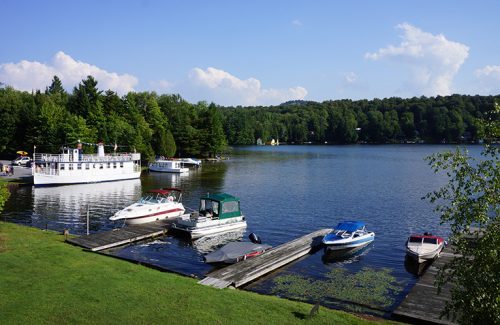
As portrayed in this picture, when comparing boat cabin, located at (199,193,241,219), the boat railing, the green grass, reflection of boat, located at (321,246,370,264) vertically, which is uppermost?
the boat railing

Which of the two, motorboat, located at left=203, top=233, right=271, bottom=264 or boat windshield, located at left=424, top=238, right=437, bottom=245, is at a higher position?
boat windshield, located at left=424, top=238, right=437, bottom=245

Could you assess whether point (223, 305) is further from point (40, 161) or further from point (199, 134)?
point (199, 134)

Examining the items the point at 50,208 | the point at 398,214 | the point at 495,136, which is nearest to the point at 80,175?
the point at 50,208

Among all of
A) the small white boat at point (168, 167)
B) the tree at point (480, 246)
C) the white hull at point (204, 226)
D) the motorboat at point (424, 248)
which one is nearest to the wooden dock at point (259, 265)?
the motorboat at point (424, 248)

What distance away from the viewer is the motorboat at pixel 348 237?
112 feet

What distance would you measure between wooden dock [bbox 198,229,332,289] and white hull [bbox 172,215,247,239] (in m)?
7.60

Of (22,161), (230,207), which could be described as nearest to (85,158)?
(22,161)

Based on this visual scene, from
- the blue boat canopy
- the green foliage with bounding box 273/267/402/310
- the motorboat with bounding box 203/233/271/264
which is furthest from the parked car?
the green foliage with bounding box 273/267/402/310

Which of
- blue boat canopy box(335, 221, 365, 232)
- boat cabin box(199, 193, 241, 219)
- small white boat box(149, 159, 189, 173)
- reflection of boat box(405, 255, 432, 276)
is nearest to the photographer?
reflection of boat box(405, 255, 432, 276)

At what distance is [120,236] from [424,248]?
23468 mm

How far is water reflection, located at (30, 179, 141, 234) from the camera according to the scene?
41375 millimetres

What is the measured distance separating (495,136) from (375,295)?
15428 millimetres

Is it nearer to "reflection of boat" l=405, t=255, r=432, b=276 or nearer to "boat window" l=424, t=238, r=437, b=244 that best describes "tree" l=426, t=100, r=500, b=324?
"reflection of boat" l=405, t=255, r=432, b=276

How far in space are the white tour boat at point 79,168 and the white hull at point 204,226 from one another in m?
37.0
